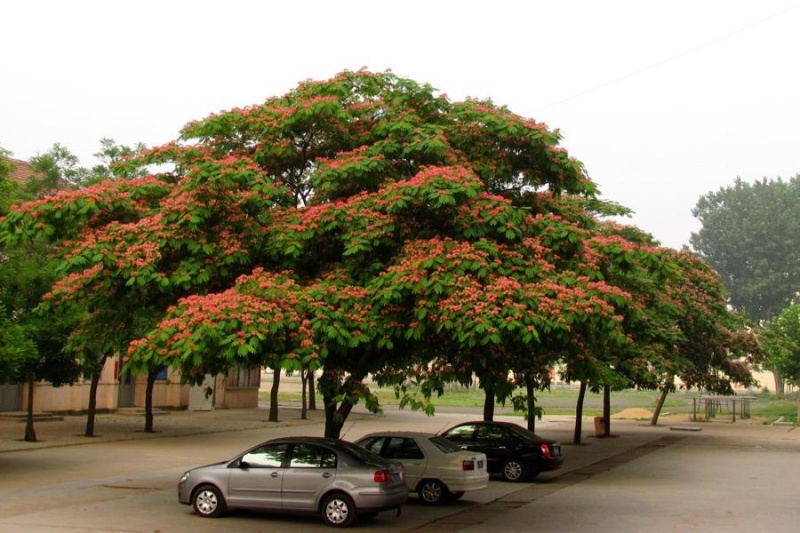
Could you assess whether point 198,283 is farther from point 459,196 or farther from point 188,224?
point 459,196

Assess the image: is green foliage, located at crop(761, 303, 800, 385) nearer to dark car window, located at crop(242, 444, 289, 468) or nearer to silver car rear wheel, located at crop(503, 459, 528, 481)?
silver car rear wheel, located at crop(503, 459, 528, 481)

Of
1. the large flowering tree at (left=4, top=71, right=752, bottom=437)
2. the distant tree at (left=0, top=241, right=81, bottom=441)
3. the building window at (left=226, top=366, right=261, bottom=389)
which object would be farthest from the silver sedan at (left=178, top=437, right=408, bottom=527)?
the building window at (left=226, top=366, right=261, bottom=389)

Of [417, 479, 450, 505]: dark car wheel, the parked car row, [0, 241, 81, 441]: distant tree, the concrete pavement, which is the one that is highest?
[0, 241, 81, 441]: distant tree

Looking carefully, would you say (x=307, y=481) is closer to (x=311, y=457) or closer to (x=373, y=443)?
(x=311, y=457)

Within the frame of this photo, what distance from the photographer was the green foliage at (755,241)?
266 ft

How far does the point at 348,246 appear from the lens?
41.5 feet

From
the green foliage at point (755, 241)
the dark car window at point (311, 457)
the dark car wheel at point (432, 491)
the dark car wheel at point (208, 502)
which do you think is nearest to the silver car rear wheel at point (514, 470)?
the dark car wheel at point (432, 491)

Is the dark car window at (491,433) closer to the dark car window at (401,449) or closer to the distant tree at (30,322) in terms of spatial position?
the dark car window at (401,449)

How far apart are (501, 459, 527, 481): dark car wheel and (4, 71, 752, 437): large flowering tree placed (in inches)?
245

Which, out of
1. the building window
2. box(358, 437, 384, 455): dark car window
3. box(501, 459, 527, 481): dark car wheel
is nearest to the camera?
box(358, 437, 384, 455): dark car window

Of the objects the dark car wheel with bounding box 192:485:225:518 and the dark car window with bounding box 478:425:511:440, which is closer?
the dark car wheel with bounding box 192:485:225:518

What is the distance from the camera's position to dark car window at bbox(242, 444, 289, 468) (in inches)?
536

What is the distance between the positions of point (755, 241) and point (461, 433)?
7077 centimetres

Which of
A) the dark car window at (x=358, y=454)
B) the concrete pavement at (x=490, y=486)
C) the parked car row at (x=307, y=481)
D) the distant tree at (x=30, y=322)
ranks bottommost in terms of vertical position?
the concrete pavement at (x=490, y=486)
